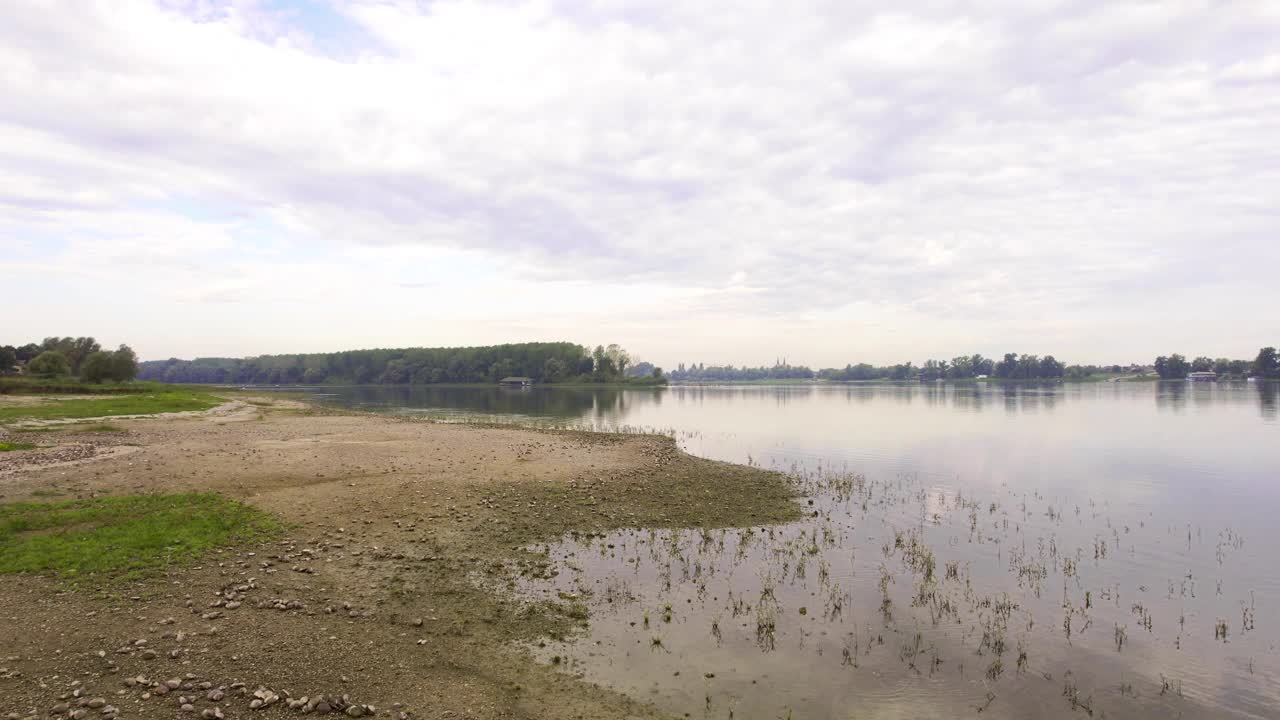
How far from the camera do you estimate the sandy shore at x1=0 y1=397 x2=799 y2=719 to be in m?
10.2

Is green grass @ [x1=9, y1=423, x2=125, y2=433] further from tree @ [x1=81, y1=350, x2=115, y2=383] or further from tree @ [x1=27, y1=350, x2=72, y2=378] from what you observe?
tree @ [x1=27, y1=350, x2=72, y2=378]

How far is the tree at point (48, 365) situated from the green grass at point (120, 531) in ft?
383

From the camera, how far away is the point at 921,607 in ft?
50.9

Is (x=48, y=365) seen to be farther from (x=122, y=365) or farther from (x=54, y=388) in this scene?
(x=54, y=388)

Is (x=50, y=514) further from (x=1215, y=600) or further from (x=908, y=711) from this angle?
(x=1215, y=600)

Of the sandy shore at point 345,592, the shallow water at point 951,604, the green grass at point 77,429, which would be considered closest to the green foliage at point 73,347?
the green grass at point 77,429

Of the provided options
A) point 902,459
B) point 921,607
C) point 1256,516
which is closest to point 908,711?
point 921,607

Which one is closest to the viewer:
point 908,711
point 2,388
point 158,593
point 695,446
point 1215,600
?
point 908,711

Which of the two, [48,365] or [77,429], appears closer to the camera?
[77,429]

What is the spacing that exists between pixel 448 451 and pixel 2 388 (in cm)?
8890

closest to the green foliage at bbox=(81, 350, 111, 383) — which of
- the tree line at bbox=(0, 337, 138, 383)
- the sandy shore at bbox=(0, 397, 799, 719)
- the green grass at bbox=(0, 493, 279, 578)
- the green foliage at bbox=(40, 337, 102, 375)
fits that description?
the tree line at bbox=(0, 337, 138, 383)

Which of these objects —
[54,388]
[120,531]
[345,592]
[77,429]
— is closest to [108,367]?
[54,388]

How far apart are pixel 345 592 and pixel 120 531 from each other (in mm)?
8225

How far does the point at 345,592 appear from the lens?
14.3 m
